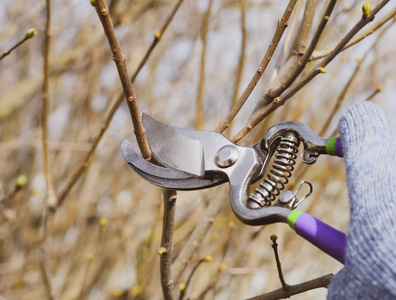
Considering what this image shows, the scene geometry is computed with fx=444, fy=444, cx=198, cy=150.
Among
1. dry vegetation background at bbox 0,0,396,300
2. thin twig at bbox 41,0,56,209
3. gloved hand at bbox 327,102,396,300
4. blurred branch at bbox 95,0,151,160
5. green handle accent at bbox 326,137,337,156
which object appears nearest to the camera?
gloved hand at bbox 327,102,396,300

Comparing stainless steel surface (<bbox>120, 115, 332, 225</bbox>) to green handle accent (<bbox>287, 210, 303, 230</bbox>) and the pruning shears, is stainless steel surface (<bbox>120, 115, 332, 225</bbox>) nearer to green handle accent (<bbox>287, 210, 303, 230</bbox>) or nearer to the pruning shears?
the pruning shears

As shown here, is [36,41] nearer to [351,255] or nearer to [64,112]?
[64,112]

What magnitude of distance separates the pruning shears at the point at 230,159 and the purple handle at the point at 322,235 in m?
0.09

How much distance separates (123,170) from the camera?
3.59m

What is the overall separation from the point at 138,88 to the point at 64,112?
2.08ft

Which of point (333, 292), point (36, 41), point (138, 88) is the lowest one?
point (333, 292)

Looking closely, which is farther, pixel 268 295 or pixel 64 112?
pixel 64 112

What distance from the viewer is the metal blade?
43.5 inches

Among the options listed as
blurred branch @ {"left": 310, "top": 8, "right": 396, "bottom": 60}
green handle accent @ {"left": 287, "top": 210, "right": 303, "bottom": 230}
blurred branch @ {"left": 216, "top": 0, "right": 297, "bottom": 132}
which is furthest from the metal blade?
blurred branch @ {"left": 310, "top": 8, "right": 396, "bottom": 60}

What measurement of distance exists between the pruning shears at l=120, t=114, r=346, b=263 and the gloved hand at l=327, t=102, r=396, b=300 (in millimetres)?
138

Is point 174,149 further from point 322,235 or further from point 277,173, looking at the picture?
point 322,235

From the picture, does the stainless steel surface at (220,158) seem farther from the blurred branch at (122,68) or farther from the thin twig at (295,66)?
the thin twig at (295,66)

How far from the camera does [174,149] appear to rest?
111 cm

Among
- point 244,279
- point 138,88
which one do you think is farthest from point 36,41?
point 244,279
